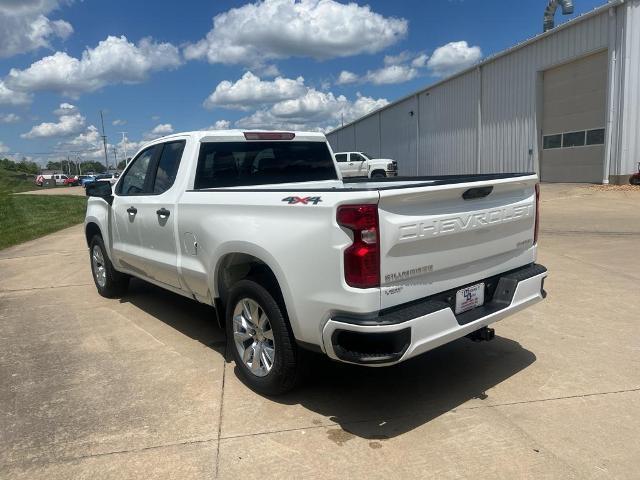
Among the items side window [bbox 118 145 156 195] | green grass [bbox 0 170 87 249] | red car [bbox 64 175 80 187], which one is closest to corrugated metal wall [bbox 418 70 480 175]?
green grass [bbox 0 170 87 249]

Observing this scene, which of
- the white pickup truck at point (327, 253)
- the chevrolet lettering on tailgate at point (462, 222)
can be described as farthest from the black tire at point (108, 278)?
the chevrolet lettering on tailgate at point (462, 222)

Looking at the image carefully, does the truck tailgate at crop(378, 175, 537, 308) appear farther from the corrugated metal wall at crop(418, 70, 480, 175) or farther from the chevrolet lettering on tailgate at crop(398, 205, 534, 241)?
the corrugated metal wall at crop(418, 70, 480, 175)

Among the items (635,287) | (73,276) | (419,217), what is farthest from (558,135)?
(419,217)

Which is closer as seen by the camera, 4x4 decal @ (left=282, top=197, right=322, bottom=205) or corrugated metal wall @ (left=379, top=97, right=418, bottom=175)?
4x4 decal @ (left=282, top=197, right=322, bottom=205)

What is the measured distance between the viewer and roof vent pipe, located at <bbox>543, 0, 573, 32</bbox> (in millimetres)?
28031

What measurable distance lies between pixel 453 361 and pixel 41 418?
3.07 meters

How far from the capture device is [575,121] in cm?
2023

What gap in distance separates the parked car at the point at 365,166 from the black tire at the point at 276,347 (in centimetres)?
2569

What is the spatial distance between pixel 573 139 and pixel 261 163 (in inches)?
732

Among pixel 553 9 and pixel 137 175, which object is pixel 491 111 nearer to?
pixel 553 9

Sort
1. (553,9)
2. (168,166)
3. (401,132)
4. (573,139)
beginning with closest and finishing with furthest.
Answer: (168,166) < (573,139) < (553,9) < (401,132)

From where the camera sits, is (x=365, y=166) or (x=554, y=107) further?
(x=365, y=166)

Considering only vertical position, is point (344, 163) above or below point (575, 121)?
below

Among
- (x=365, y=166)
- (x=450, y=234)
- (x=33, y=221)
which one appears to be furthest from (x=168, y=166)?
(x=365, y=166)
